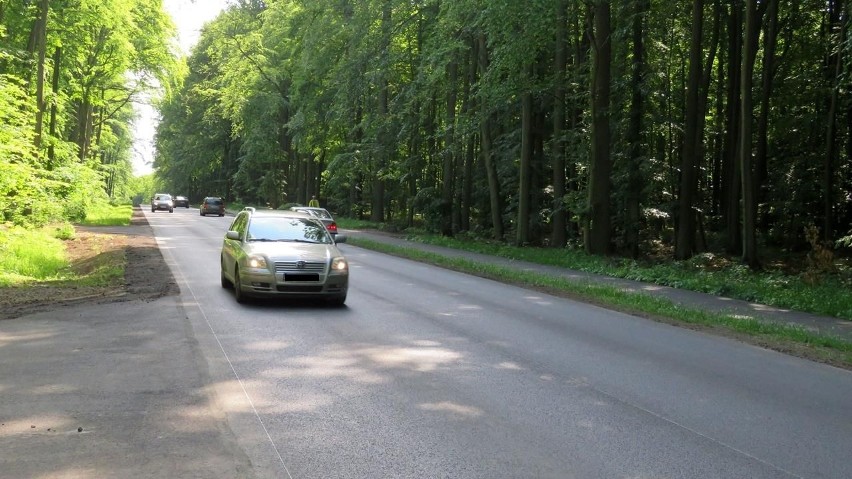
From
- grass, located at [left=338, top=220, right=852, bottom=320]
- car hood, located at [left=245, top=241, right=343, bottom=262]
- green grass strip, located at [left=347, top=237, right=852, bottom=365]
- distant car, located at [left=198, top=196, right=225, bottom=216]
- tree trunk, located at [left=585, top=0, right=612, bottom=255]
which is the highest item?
tree trunk, located at [left=585, top=0, right=612, bottom=255]

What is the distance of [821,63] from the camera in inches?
1094

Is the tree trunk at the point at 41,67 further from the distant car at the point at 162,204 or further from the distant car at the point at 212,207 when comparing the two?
the distant car at the point at 162,204

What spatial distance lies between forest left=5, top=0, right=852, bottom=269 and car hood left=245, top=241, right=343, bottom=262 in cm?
932

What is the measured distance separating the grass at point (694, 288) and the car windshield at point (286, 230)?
216 inches

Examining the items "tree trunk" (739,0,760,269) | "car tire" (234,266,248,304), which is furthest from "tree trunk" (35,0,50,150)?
"tree trunk" (739,0,760,269)

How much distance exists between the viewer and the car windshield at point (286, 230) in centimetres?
1286

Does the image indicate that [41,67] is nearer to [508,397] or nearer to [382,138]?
[382,138]

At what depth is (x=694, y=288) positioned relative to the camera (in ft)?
53.9

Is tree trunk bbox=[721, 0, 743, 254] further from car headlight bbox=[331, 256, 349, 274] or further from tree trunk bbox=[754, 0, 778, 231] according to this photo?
car headlight bbox=[331, 256, 349, 274]

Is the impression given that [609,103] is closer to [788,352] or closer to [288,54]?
[788,352]

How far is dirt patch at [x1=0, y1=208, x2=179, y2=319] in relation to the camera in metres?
11.1

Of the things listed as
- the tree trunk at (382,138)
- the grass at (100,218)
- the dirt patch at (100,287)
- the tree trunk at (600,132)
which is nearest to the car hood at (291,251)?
the dirt patch at (100,287)

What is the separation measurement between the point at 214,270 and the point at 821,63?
24.4 metres

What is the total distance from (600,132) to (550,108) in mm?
6391
